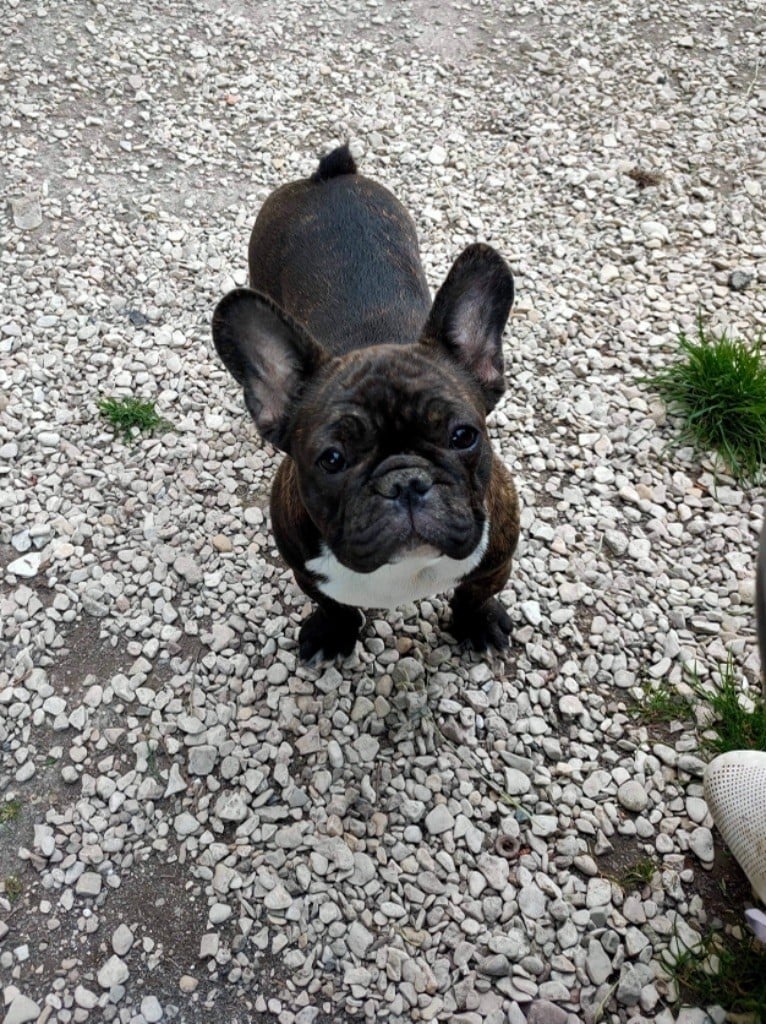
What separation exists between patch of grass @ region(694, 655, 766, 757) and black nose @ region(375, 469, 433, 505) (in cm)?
166

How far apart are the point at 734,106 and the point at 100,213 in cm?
417

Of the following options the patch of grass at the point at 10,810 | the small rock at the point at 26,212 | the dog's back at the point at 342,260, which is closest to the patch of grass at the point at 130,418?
the dog's back at the point at 342,260

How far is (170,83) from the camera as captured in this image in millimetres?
6457

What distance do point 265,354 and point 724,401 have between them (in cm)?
251

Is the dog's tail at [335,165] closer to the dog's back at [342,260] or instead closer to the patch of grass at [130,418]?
the dog's back at [342,260]

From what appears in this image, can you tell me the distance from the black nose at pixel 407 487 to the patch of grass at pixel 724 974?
180cm

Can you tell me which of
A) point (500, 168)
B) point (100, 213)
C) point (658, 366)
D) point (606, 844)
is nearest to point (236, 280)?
point (100, 213)

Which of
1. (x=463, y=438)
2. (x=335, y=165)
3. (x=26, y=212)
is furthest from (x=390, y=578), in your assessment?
(x=26, y=212)

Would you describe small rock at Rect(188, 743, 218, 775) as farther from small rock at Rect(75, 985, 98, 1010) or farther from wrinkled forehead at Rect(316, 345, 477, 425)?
wrinkled forehead at Rect(316, 345, 477, 425)

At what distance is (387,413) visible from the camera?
2.83 m

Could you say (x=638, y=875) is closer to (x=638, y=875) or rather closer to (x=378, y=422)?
(x=638, y=875)

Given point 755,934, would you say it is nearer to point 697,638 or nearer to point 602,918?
point 602,918

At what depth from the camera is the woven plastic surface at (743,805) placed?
3.01 metres

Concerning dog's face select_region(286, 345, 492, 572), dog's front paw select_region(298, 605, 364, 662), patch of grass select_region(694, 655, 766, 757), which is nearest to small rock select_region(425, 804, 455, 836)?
dog's front paw select_region(298, 605, 364, 662)
